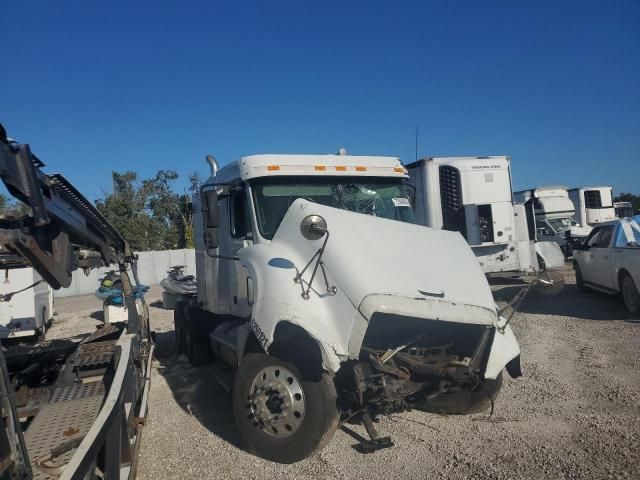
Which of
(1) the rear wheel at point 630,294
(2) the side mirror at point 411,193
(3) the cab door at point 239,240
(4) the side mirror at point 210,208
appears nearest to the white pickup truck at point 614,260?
(1) the rear wheel at point 630,294

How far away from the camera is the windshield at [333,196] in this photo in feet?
17.0

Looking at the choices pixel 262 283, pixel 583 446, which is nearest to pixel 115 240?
pixel 262 283

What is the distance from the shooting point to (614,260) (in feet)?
32.9

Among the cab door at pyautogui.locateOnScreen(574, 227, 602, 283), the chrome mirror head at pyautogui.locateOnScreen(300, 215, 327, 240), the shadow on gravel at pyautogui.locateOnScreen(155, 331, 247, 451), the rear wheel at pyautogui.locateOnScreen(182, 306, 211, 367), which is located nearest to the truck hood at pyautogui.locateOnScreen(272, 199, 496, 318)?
the chrome mirror head at pyautogui.locateOnScreen(300, 215, 327, 240)

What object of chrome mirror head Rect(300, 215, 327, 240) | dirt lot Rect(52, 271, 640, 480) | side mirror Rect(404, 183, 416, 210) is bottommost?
dirt lot Rect(52, 271, 640, 480)

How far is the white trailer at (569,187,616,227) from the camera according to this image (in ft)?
82.0

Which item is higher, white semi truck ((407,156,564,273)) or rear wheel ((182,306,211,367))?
white semi truck ((407,156,564,273))

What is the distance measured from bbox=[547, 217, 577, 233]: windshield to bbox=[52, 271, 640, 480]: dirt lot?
55.7 feet

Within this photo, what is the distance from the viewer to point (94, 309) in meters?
17.4

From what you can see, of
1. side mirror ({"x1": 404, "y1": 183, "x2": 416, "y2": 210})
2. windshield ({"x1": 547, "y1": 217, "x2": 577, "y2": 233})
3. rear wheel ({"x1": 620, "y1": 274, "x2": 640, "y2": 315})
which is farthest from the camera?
windshield ({"x1": 547, "y1": 217, "x2": 577, "y2": 233})

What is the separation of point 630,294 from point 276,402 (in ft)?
27.3

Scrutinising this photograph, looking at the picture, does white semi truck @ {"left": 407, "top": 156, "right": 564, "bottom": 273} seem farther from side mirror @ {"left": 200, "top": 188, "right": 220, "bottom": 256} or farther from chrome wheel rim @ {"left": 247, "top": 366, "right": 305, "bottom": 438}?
chrome wheel rim @ {"left": 247, "top": 366, "right": 305, "bottom": 438}

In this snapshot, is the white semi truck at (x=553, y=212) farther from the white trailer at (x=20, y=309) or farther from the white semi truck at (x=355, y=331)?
the white semi truck at (x=355, y=331)

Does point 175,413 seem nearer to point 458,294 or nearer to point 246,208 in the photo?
point 246,208
